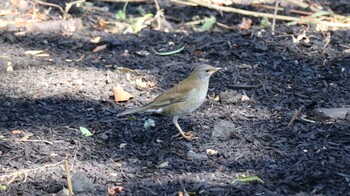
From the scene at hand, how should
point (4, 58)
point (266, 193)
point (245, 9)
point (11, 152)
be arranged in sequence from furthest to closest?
point (245, 9), point (4, 58), point (11, 152), point (266, 193)

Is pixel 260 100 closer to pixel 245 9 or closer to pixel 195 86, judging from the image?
pixel 195 86

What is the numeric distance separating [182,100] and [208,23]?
342 cm

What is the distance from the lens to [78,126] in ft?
18.9

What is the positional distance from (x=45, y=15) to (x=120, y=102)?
2.96 metres

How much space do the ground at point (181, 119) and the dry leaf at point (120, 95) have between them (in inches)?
2.8

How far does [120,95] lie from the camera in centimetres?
625

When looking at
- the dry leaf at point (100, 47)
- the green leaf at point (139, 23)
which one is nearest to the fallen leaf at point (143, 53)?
the dry leaf at point (100, 47)

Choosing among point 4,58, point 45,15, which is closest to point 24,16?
point 45,15

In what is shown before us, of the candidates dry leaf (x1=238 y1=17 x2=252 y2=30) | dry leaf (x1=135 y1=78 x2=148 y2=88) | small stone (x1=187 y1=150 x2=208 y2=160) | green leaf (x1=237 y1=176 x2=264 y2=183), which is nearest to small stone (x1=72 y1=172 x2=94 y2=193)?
small stone (x1=187 y1=150 x2=208 y2=160)

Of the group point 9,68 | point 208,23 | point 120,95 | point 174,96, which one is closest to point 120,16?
point 208,23

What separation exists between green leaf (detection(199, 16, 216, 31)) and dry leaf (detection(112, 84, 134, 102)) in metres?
2.62

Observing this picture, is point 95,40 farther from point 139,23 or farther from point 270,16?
point 270,16

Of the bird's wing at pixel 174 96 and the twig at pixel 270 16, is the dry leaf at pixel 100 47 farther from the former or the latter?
the bird's wing at pixel 174 96

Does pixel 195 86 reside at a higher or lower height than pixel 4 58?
higher
